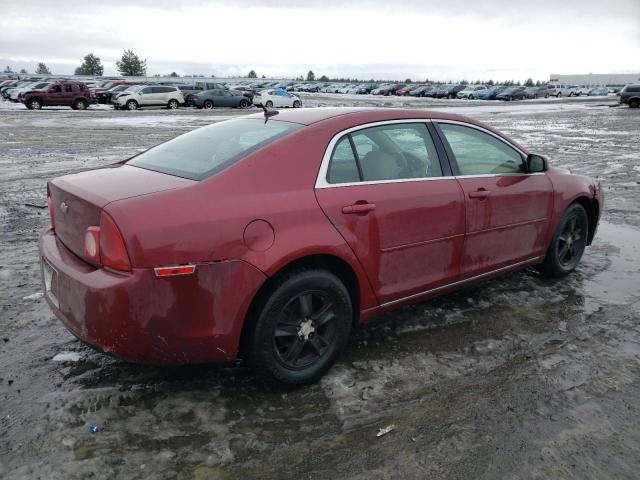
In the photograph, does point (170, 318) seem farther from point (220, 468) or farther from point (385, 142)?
point (385, 142)

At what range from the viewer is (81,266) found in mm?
2945

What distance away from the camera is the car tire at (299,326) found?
2990 mm

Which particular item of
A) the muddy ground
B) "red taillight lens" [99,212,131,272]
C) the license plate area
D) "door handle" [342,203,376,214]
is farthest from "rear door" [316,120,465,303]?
the license plate area

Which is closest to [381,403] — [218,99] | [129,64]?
[218,99]

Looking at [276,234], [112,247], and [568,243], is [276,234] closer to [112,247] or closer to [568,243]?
[112,247]

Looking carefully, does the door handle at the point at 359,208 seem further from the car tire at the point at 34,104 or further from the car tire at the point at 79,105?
the car tire at the point at 79,105

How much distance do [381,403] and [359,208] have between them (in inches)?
45.8

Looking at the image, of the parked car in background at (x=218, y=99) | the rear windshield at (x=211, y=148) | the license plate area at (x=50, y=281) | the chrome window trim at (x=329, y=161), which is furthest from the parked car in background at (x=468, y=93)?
the license plate area at (x=50, y=281)

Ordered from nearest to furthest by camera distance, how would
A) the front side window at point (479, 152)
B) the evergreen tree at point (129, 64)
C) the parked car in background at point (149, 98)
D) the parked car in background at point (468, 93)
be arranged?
1. the front side window at point (479, 152)
2. the parked car in background at point (149, 98)
3. the parked car in background at point (468, 93)
4. the evergreen tree at point (129, 64)

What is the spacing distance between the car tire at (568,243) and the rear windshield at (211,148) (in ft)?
9.37

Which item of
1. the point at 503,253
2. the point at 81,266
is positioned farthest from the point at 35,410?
the point at 503,253

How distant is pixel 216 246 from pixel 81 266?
0.81m

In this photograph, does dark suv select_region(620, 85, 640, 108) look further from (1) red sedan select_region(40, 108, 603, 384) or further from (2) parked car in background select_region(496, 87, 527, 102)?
(1) red sedan select_region(40, 108, 603, 384)

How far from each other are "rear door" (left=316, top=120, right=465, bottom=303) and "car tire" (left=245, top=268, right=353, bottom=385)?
1.05 feet
